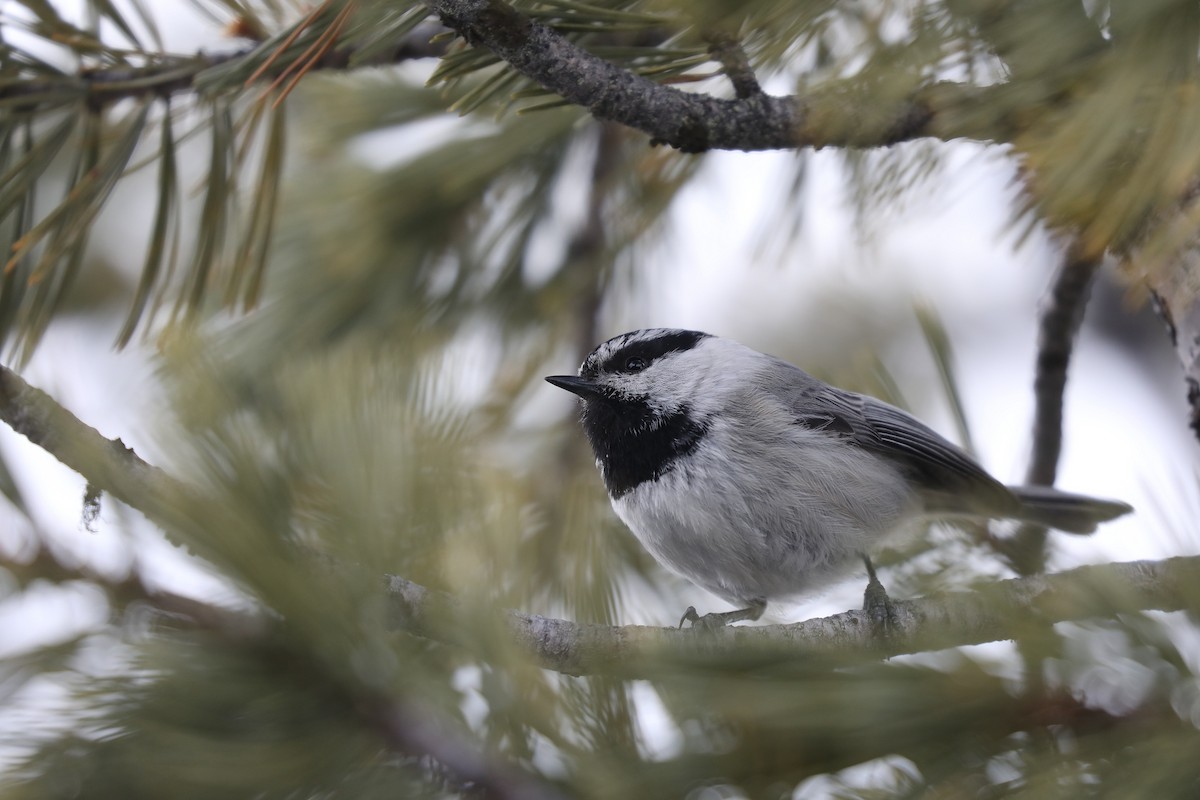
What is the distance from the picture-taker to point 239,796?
78 centimetres

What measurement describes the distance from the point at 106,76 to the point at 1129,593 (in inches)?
51.5

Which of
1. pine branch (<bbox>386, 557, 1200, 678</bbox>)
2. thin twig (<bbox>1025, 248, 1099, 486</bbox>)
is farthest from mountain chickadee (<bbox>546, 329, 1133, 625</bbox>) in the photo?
pine branch (<bbox>386, 557, 1200, 678</bbox>)

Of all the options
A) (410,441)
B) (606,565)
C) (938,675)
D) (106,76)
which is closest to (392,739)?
(410,441)

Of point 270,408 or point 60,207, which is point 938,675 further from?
point 60,207

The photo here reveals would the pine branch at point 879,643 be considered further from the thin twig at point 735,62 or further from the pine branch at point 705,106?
the thin twig at point 735,62

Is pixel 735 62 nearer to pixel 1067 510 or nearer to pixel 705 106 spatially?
pixel 705 106

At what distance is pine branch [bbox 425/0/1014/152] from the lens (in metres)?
1.02

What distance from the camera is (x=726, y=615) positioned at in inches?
73.6

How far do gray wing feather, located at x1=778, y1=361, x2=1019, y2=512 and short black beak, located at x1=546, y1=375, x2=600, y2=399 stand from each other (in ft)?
1.18

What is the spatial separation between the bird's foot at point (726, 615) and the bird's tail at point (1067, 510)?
1.68 feet

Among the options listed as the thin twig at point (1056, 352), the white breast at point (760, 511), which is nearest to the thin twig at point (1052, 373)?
the thin twig at point (1056, 352)

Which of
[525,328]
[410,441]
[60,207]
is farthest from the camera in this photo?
[525,328]

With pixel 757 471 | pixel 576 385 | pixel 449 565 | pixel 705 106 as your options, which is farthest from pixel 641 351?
pixel 449 565

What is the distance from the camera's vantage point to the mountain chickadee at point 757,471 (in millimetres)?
1707
